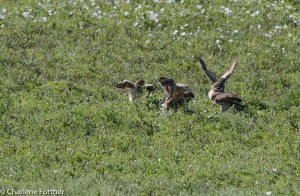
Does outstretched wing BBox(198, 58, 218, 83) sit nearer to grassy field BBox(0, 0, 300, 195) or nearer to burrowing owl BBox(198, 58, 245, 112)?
burrowing owl BBox(198, 58, 245, 112)

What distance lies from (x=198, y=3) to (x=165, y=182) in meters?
8.96

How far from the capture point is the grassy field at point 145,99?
11.5 meters

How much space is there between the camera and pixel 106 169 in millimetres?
11750

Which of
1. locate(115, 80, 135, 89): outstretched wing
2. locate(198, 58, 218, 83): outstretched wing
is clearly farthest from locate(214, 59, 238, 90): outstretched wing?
locate(115, 80, 135, 89): outstretched wing

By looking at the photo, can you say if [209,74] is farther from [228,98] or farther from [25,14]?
[25,14]

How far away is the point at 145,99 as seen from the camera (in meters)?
14.7

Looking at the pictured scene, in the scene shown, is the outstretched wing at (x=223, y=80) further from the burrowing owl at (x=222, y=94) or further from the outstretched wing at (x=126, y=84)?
the outstretched wing at (x=126, y=84)

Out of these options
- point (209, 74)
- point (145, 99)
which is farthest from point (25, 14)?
point (145, 99)

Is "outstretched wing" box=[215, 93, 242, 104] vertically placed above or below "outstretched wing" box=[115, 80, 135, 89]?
above

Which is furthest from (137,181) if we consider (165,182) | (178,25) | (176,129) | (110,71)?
(178,25)

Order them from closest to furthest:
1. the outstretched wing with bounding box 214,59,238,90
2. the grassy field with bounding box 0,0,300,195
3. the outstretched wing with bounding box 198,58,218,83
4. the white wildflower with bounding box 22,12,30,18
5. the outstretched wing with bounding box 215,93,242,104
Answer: the grassy field with bounding box 0,0,300,195
the outstretched wing with bounding box 215,93,242,104
the outstretched wing with bounding box 214,59,238,90
the outstretched wing with bounding box 198,58,218,83
the white wildflower with bounding box 22,12,30,18

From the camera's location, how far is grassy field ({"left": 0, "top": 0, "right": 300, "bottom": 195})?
11.5 metres

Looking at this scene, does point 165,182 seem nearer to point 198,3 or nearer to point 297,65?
point 297,65

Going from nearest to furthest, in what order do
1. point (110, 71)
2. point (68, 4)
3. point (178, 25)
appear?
point (110, 71), point (178, 25), point (68, 4)
